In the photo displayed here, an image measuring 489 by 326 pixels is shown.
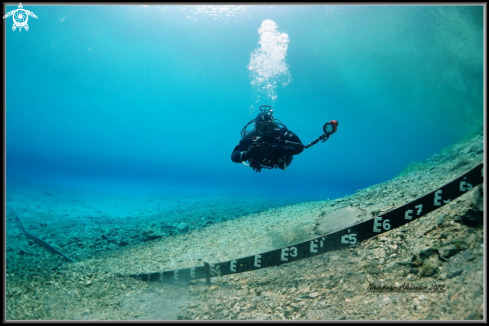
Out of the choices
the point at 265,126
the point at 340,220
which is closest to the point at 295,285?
the point at 340,220

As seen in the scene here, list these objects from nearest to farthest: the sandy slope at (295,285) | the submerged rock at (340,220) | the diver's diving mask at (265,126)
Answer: the sandy slope at (295,285)
the submerged rock at (340,220)
the diver's diving mask at (265,126)

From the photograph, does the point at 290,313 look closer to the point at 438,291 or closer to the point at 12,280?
the point at 438,291

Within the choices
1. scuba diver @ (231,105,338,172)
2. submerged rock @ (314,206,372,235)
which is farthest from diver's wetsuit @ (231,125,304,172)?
submerged rock @ (314,206,372,235)

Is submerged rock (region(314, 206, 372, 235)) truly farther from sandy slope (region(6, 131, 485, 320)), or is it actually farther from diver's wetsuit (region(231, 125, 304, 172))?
diver's wetsuit (region(231, 125, 304, 172))

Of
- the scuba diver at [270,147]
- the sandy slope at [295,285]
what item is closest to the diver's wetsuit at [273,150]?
the scuba diver at [270,147]

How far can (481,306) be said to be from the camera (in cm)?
205

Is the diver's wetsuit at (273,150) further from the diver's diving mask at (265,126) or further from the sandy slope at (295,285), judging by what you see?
the sandy slope at (295,285)

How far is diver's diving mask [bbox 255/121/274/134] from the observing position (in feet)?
15.9

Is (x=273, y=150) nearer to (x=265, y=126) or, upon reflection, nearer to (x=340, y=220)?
(x=265, y=126)

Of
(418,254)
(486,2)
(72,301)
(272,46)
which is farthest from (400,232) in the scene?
(272,46)

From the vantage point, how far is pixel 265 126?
4.91 meters

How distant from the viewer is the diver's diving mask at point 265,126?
486cm

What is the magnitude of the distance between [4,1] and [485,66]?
8.19 m

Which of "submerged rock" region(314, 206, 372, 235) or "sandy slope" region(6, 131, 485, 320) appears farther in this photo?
"submerged rock" region(314, 206, 372, 235)
